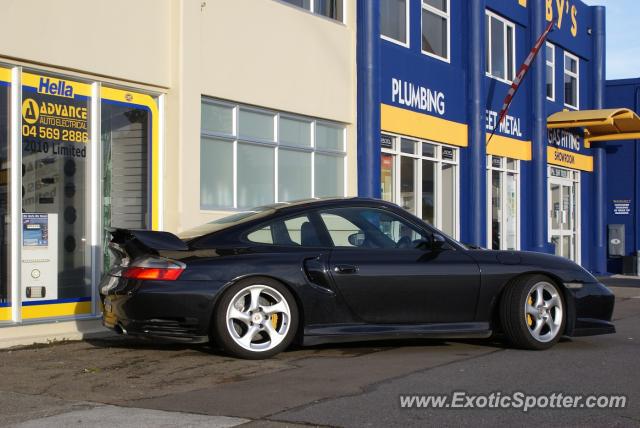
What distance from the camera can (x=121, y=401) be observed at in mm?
5906

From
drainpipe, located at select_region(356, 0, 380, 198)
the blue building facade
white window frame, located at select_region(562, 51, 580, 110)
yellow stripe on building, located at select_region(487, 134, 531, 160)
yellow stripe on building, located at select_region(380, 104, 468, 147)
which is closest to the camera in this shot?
drainpipe, located at select_region(356, 0, 380, 198)

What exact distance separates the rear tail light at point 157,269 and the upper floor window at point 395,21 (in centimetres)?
918

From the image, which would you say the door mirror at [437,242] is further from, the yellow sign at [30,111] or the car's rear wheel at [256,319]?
the yellow sign at [30,111]

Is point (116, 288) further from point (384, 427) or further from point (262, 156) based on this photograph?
point (262, 156)

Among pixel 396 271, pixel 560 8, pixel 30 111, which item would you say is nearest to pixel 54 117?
pixel 30 111

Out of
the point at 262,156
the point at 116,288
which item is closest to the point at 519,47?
the point at 262,156

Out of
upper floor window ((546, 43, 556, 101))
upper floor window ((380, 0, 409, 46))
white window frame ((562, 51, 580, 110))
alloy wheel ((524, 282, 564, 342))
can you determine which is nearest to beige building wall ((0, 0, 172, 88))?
alloy wheel ((524, 282, 564, 342))

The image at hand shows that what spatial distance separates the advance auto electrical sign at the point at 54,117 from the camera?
31.1 ft

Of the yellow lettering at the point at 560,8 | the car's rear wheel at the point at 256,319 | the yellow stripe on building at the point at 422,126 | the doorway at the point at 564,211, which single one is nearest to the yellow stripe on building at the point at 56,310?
the car's rear wheel at the point at 256,319

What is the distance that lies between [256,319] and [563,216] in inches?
695

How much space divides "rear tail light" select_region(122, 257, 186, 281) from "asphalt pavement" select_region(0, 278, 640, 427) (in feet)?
2.36

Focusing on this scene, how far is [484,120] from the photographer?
1847 centimetres

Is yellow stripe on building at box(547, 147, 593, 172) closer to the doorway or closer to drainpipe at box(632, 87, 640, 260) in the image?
the doorway

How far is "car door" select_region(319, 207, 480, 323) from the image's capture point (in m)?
7.69
